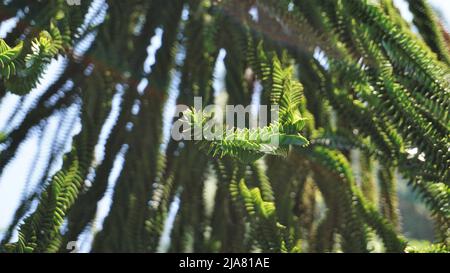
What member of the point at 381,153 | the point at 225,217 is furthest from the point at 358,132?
the point at 225,217

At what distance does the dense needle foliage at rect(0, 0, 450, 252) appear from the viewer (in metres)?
1.71

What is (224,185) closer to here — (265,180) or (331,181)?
(265,180)

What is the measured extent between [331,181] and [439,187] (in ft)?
1.16

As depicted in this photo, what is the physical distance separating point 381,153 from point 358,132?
0.28ft

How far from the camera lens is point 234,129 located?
68.2 inches

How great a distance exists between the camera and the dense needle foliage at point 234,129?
1705 millimetres

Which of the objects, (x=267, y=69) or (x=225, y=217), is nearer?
(x=267, y=69)

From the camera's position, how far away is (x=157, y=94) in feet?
6.70

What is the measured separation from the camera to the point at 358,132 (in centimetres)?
195
